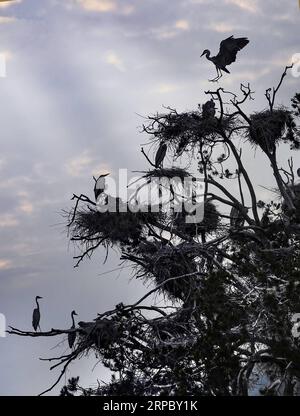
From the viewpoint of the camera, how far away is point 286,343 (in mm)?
9625

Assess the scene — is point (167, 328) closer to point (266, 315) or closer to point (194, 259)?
point (194, 259)

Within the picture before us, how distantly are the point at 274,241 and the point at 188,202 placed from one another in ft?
9.06

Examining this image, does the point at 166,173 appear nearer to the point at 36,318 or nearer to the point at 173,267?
the point at 173,267

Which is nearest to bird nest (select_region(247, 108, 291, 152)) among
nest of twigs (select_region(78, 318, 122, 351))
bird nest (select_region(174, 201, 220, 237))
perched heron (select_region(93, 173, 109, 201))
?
bird nest (select_region(174, 201, 220, 237))

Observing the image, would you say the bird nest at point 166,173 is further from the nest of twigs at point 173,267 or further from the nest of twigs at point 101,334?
the nest of twigs at point 101,334

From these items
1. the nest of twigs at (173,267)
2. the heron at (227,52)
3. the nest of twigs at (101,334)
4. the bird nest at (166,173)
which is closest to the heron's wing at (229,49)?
the heron at (227,52)

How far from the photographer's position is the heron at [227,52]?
14.4 metres

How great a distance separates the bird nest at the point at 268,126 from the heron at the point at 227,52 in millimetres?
1212

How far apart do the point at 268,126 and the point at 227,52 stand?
Result: 1.66 meters

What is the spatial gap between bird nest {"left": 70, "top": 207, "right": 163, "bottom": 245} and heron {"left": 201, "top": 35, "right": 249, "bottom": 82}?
271 cm

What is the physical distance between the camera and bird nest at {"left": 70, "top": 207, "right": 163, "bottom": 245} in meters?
15.0

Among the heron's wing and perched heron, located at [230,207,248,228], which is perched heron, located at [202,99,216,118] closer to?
the heron's wing

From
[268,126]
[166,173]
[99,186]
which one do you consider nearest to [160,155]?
[166,173]
